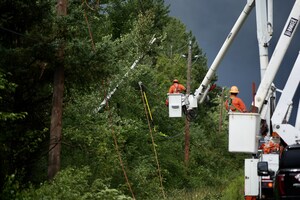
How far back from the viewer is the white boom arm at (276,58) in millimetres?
16797

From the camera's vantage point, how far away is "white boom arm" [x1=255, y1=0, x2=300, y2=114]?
1680cm

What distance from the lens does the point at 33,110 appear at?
1792 cm

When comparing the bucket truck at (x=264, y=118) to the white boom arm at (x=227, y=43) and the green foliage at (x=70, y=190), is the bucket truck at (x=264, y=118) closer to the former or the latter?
the white boom arm at (x=227, y=43)

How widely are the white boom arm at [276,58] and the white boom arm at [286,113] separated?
50cm

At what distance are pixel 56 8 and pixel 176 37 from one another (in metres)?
56.8

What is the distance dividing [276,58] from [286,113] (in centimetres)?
149

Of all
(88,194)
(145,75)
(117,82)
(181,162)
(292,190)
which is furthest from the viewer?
(181,162)

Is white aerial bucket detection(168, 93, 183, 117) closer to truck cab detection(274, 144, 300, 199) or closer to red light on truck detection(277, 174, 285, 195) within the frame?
truck cab detection(274, 144, 300, 199)

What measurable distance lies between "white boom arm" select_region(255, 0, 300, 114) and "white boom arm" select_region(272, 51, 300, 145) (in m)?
0.50

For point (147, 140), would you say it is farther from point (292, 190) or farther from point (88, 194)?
point (292, 190)

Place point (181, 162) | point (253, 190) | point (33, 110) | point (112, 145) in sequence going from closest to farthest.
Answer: point (253, 190) < point (33, 110) < point (112, 145) < point (181, 162)

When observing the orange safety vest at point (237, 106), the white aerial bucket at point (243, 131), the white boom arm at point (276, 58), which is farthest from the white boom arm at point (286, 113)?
the white aerial bucket at point (243, 131)

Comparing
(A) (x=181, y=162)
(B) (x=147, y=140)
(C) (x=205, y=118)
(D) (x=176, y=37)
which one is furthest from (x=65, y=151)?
(D) (x=176, y=37)

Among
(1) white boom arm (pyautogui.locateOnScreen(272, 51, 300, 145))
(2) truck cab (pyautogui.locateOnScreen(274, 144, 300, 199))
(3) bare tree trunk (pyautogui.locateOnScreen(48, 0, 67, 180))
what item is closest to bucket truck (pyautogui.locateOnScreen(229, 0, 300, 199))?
(1) white boom arm (pyautogui.locateOnScreen(272, 51, 300, 145))
